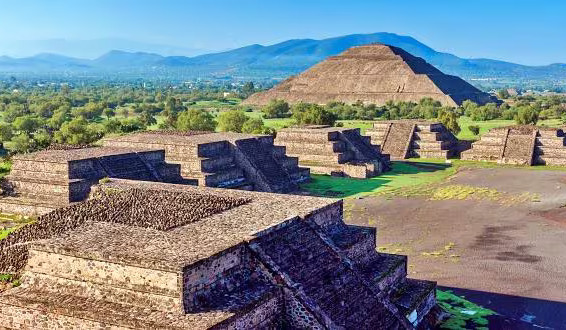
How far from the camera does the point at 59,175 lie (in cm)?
2719

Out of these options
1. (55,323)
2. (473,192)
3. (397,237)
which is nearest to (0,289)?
(55,323)

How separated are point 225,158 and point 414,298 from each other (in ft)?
64.1

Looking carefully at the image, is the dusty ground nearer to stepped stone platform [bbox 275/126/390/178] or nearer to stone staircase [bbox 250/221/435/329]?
stone staircase [bbox 250/221/435/329]

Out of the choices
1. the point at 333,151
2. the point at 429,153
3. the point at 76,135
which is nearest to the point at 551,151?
the point at 429,153

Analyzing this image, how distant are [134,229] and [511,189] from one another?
96.7ft

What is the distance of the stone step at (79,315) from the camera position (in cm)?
1234

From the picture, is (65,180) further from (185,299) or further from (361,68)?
(361,68)

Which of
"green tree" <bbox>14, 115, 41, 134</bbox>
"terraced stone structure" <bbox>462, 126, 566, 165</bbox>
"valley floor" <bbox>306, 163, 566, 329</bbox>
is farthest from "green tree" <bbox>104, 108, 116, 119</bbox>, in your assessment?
"valley floor" <bbox>306, 163, 566, 329</bbox>

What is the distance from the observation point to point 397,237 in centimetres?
2750

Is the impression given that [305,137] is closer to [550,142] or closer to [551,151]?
[551,151]

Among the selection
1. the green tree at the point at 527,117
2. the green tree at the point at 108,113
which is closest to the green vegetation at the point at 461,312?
the green tree at the point at 527,117

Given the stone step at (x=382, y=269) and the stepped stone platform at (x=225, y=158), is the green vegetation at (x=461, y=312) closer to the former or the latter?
the stone step at (x=382, y=269)

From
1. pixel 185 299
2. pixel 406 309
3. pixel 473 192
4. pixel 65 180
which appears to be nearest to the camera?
pixel 185 299

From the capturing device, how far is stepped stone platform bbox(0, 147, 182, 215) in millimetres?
26594
